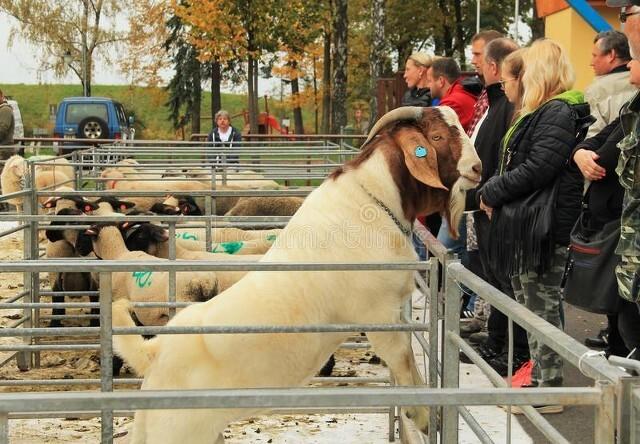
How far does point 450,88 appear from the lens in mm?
7398

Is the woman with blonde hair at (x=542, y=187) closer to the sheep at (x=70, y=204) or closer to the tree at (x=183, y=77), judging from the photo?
the sheep at (x=70, y=204)

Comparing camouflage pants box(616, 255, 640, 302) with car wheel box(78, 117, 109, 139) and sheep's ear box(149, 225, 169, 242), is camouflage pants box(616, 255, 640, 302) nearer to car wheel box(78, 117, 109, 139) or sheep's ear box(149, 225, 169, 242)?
sheep's ear box(149, 225, 169, 242)

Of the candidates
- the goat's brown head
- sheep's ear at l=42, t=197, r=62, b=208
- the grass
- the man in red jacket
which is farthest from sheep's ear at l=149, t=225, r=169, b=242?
the grass

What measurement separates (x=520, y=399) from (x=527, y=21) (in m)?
36.6

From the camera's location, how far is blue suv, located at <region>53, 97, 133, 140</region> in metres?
29.0

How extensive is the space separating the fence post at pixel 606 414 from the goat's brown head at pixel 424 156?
2.48 m

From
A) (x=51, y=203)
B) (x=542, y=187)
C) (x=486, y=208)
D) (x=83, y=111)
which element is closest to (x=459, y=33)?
(x=83, y=111)

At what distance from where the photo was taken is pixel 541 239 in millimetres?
5203

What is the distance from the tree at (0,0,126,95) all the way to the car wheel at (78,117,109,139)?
17895mm

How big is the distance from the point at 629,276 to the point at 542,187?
1609 mm

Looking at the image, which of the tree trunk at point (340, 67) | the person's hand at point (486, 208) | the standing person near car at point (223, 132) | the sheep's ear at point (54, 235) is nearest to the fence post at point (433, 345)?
the person's hand at point (486, 208)

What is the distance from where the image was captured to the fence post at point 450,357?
3.35m

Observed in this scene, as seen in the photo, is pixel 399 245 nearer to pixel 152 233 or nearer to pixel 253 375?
pixel 253 375

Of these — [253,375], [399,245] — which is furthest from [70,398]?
[399,245]
